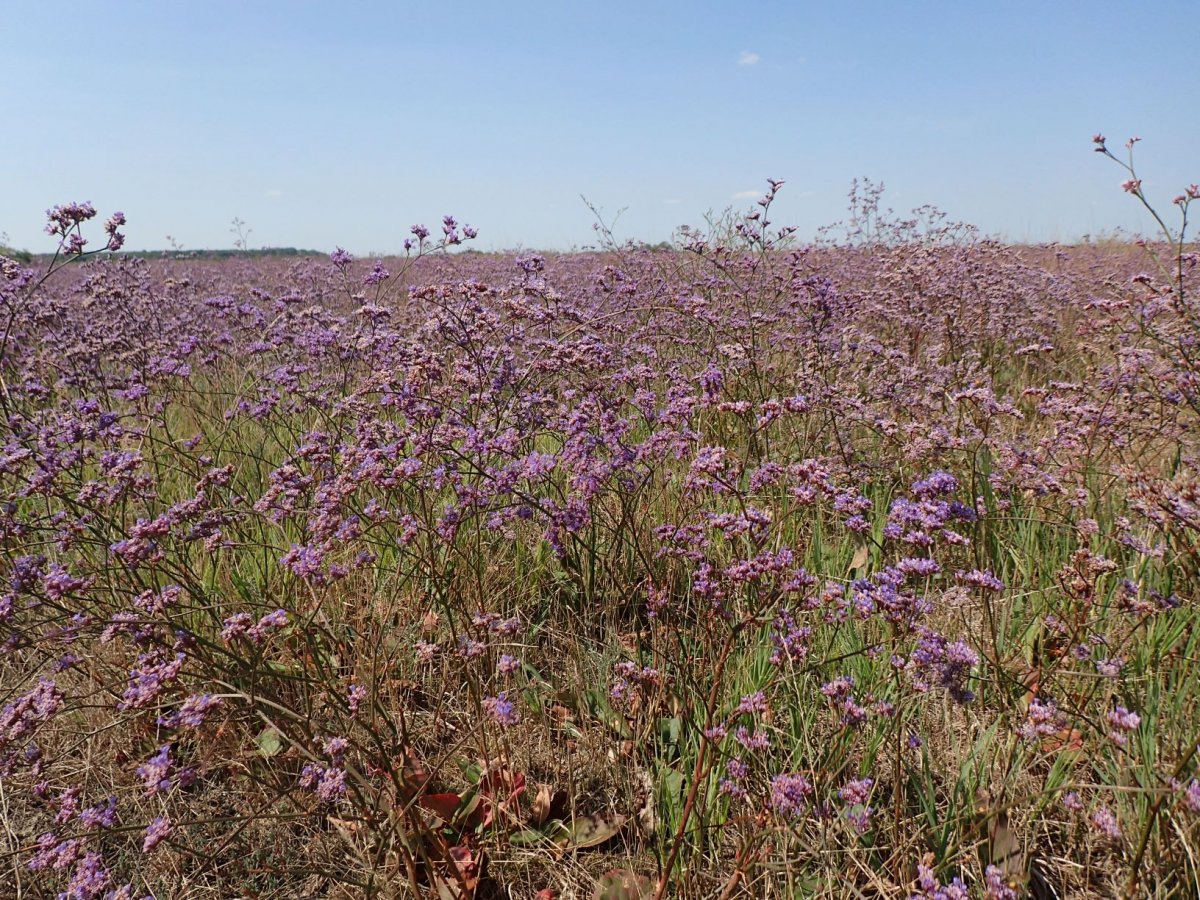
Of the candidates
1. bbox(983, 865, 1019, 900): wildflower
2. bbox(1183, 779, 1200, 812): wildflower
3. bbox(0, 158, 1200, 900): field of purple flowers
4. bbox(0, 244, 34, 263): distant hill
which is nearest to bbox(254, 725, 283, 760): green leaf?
bbox(0, 158, 1200, 900): field of purple flowers

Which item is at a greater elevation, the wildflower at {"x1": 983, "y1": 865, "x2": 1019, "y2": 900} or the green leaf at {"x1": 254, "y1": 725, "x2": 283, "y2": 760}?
the wildflower at {"x1": 983, "y1": 865, "x2": 1019, "y2": 900}

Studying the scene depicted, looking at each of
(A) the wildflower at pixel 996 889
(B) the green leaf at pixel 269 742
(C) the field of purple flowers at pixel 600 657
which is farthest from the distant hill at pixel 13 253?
(A) the wildflower at pixel 996 889

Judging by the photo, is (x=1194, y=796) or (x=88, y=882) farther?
(x=88, y=882)

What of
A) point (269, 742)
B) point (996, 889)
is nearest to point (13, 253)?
point (269, 742)

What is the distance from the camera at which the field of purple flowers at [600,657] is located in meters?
1.90

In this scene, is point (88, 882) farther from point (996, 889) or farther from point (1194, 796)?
point (1194, 796)

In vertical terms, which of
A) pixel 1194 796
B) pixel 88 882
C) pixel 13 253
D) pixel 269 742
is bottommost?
pixel 269 742

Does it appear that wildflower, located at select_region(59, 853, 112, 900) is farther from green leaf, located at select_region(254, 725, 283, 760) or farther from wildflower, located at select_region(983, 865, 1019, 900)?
wildflower, located at select_region(983, 865, 1019, 900)

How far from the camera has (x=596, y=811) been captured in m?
2.32

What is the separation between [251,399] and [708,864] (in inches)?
180

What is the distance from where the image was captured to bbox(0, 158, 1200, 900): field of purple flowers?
1900 millimetres

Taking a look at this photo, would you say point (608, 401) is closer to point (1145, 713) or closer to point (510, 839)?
point (510, 839)

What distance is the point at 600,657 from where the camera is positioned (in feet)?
9.07

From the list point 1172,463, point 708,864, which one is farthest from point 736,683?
point 1172,463
